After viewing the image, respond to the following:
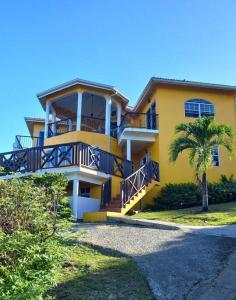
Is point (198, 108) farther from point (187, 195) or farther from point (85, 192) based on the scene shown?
point (85, 192)

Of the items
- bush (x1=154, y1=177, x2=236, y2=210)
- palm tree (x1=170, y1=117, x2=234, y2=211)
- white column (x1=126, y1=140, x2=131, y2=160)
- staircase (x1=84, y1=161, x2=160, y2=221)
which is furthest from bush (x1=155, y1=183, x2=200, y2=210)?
white column (x1=126, y1=140, x2=131, y2=160)

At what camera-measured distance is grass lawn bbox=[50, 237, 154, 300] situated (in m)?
8.05

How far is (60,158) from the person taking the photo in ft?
65.3

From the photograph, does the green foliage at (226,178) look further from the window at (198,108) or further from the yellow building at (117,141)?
the window at (198,108)

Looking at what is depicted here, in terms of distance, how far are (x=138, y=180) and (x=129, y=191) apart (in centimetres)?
119

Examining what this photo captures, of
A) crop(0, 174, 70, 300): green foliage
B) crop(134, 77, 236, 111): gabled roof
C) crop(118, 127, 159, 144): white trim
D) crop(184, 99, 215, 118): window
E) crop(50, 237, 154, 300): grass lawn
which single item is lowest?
crop(50, 237, 154, 300): grass lawn

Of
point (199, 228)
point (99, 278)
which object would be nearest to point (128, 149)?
point (199, 228)

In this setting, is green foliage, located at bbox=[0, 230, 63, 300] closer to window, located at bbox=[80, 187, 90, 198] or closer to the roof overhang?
window, located at bbox=[80, 187, 90, 198]

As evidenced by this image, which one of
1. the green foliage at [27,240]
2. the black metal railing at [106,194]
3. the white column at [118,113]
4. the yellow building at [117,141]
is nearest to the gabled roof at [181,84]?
the yellow building at [117,141]

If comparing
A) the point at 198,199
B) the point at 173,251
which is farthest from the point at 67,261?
the point at 198,199

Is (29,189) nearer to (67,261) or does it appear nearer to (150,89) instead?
(67,261)

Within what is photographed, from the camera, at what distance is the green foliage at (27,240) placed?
23.3 ft

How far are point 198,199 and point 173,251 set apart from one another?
10.7m

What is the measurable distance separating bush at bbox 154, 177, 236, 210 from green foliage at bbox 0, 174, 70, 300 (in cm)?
1224
